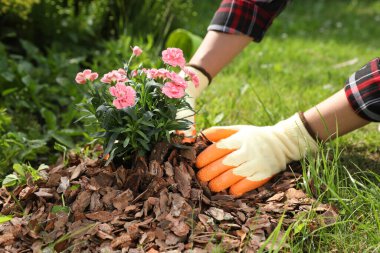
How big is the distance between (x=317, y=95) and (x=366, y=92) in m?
1.08

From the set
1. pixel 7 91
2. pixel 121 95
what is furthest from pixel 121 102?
pixel 7 91

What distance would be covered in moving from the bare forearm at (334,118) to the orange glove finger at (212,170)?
0.38 metres

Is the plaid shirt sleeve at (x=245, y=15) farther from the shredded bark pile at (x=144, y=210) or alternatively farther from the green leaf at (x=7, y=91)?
the green leaf at (x=7, y=91)

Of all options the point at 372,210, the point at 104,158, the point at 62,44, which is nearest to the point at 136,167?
the point at 104,158

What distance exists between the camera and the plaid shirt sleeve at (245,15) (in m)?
Result: 2.27

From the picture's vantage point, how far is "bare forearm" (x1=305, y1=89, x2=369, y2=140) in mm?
1935

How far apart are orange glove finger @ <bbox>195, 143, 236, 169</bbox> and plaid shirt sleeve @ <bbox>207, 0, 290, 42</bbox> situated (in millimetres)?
618

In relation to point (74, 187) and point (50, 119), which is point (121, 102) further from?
point (50, 119)

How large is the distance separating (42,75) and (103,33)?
83cm

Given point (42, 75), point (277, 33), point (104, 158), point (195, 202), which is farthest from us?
point (277, 33)

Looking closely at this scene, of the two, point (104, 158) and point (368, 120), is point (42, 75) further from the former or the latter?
point (368, 120)

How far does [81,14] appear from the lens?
11.6 feet

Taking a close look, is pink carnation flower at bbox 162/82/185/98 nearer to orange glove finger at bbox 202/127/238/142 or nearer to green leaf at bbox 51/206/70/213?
orange glove finger at bbox 202/127/238/142

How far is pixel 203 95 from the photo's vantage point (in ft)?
9.51
